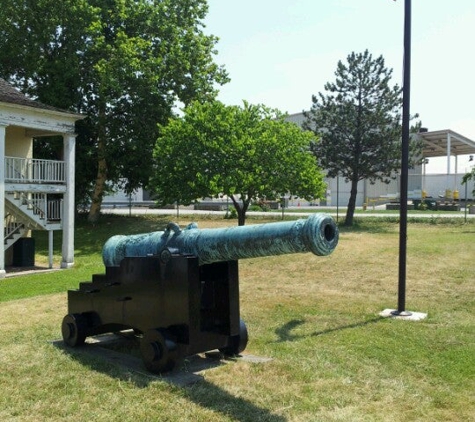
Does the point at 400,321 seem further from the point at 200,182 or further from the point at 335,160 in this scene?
the point at 335,160

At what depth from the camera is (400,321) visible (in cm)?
899

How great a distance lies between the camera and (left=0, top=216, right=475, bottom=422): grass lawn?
204 inches

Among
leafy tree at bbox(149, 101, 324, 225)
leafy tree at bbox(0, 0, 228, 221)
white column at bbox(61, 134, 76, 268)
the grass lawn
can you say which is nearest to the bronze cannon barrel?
the grass lawn

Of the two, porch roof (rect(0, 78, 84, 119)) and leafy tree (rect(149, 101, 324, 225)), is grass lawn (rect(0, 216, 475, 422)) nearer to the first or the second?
porch roof (rect(0, 78, 84, 119))

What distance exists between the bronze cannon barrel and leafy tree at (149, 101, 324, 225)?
47.2 ft

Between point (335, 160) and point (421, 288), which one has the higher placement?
point (335, 160)

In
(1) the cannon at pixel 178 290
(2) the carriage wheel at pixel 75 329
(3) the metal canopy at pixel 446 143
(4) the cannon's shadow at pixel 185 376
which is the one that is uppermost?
(3) the metal canopy at pixel 446 143

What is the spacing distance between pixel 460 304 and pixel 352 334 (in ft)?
11.3

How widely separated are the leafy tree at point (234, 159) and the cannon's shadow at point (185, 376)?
47.3ft

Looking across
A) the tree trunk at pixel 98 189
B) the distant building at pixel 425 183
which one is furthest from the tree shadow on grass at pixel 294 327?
the distant building at pixel 425 183

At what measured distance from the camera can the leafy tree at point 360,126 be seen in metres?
29.1

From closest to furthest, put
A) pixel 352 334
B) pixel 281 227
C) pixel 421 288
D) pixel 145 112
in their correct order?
pixel 281 227, pixel 352 334, pixel 421 288, pixel 145 112

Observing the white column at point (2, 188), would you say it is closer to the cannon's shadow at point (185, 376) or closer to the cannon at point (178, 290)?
the cannon's shadow at point (185, 376)

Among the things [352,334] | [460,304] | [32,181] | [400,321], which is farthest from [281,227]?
[32,181]
